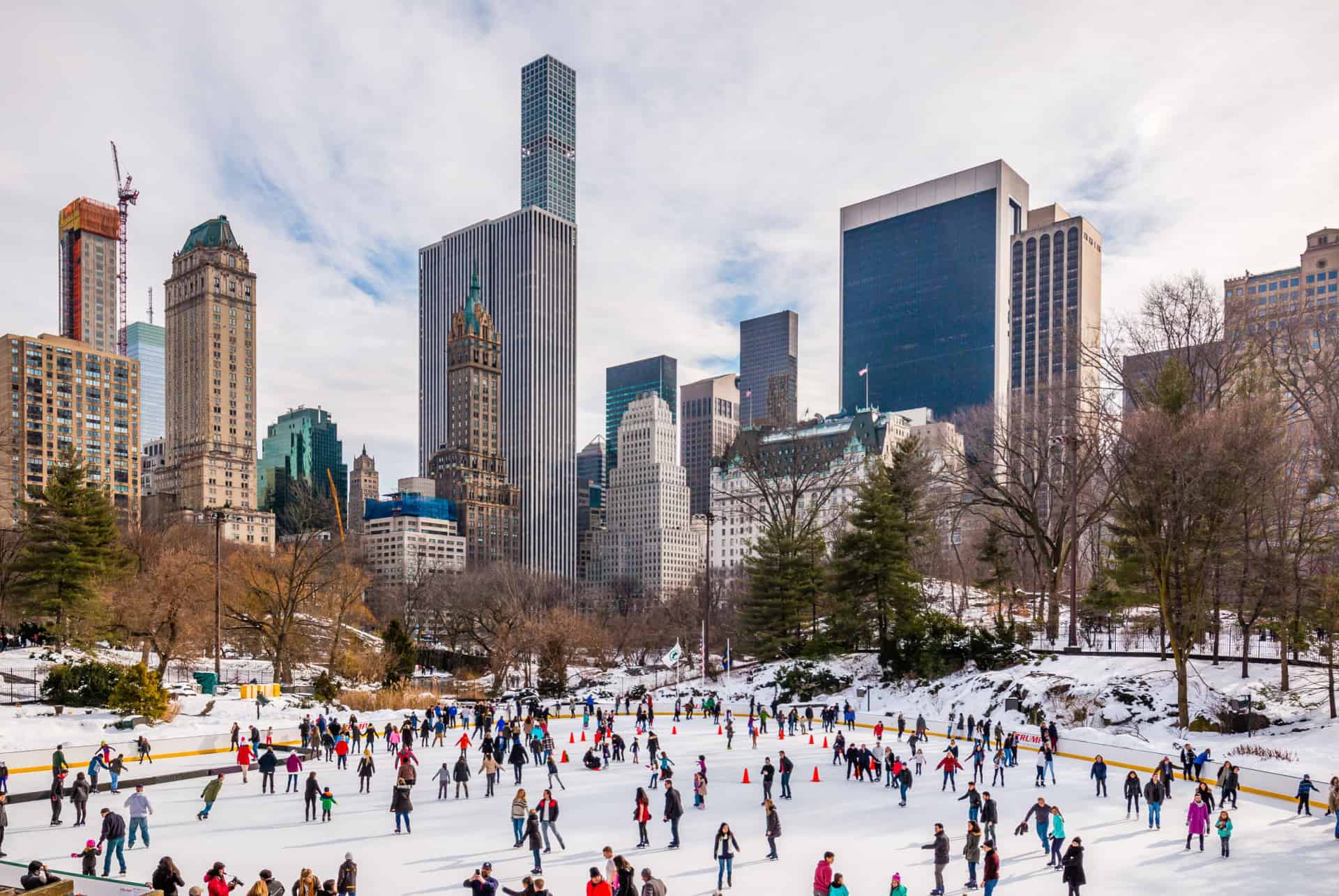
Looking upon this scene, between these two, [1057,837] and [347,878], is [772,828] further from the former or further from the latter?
[347,878]

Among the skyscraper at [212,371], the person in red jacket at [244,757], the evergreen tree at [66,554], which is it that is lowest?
the person in red jacket at [244,757]

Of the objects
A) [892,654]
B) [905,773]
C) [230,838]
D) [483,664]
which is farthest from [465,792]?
[483,664]

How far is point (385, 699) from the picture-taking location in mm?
40531

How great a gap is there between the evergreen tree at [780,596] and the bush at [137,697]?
96.4ft

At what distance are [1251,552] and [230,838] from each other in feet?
102

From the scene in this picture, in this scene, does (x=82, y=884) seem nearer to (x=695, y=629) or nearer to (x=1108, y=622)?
(x=1108, y=622)

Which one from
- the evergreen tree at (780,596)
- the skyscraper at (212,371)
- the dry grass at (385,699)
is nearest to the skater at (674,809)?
the dry grass at (385,699)

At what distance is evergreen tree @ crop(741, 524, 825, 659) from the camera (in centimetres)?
5062

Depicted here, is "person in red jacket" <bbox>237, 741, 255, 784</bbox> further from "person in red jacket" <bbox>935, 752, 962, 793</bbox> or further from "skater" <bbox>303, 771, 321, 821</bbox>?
"person in red jacket" <bbox>935, 752, 962, 793</bbox>

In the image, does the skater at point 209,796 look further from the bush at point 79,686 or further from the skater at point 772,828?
the bush at point 79,686

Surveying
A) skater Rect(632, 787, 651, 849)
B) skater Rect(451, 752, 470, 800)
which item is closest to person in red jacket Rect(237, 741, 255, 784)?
skater Rect(451, 752, 470, 800)

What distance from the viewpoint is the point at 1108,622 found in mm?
43406

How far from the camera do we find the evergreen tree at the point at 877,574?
45562 millimetres

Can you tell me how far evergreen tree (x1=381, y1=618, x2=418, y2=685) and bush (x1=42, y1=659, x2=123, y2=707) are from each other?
14.5 meters
